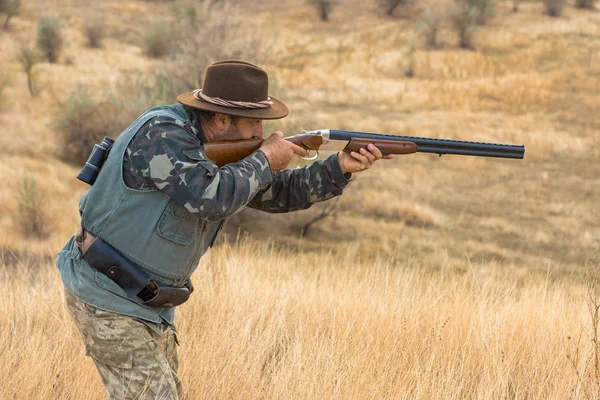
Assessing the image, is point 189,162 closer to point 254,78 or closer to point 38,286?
point 254,78

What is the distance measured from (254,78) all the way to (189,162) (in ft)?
1.72

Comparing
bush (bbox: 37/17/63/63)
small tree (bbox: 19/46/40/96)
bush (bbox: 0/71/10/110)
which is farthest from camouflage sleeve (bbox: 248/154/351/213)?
bush (bbox: 37/17/63/63)

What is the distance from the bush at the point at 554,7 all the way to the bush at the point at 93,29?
973 inches

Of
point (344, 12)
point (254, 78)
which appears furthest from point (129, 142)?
point (344, 12)

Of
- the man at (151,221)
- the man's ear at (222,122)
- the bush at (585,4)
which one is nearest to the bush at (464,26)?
the bush at (585,4)

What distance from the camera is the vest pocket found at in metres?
2.87

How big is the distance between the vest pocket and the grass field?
1026 millimetres

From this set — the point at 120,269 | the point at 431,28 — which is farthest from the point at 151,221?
the point at 431,28

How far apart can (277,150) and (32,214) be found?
11059 millimetres

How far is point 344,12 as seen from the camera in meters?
44.2

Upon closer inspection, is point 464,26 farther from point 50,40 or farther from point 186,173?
point 186,173

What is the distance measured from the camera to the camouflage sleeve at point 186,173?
273cm

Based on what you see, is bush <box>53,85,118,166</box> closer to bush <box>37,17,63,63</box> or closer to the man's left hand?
bush <box>37,17,63,63</box>

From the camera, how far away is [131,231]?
287 cm
